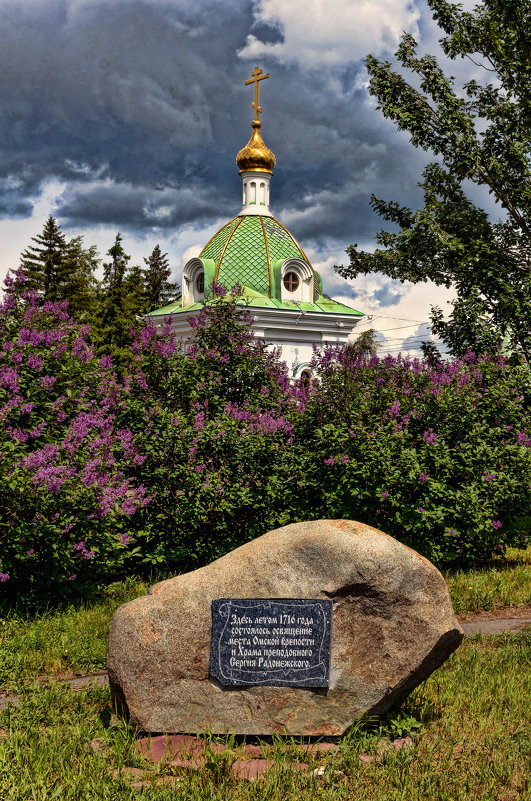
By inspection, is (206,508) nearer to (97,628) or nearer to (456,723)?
(97,628)

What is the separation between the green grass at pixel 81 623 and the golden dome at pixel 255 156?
1909cm

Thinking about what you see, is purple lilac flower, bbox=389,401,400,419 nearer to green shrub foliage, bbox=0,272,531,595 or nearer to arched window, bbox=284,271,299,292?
green shrub foliage, bbox=0,272,531,595

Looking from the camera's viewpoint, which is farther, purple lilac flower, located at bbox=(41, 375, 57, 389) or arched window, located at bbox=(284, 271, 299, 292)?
arched window, located at bbox=(284, 271, 299, 292)

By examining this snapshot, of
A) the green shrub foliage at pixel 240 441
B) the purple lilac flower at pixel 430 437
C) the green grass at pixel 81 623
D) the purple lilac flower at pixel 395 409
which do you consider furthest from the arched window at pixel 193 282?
the green grass at pixel 81 623

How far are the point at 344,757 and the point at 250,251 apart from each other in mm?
20287

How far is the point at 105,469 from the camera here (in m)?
7.73

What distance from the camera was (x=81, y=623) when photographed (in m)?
7.02

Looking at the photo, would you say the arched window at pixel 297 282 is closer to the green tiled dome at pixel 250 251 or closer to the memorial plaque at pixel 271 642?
the green tiled dome at pixel 250 251

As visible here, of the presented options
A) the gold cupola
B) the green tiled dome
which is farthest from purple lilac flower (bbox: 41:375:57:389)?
the gold cupola

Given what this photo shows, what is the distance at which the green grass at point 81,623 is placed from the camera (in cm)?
603

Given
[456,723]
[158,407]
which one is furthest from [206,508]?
[456,723]

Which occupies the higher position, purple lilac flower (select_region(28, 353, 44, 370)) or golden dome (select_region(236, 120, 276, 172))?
golden dome (select_region(236, 120, 276, 172))

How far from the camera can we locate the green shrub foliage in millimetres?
7855

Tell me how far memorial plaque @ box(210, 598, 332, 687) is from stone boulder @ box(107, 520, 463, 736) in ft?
0.18
